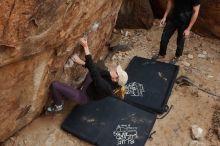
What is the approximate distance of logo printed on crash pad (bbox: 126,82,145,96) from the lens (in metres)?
6.63

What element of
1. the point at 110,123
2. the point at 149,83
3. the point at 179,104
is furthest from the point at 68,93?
the point at 179,104

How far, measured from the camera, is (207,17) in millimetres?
7859

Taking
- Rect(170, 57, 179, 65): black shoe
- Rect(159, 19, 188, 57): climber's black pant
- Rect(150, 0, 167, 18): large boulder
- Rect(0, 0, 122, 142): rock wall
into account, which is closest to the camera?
Rect(0, 0, 122, 142): rock wall

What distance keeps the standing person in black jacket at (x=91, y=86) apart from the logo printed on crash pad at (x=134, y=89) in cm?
75

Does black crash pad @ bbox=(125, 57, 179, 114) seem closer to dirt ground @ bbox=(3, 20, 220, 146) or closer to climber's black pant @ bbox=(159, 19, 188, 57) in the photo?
dirt ground @ bbox=(3, 20, 220, 146)

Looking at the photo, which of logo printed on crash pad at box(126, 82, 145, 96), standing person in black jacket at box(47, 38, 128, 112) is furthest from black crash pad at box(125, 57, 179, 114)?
standing person in black jacket at box(47, 38, 128, 112)

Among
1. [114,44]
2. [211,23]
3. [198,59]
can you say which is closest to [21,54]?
[114,44]

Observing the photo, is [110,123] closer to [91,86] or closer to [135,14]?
[91,86]

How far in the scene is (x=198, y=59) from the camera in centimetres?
748

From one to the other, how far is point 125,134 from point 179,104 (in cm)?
118

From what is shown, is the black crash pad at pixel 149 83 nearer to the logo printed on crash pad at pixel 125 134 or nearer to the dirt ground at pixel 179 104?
the dirt ground at pixel 179 104

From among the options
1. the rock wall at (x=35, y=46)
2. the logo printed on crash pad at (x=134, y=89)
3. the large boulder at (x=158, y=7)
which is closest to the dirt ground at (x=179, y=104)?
the large boulder at (x=158, y=7)

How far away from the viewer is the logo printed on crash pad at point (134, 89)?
6.63 meters

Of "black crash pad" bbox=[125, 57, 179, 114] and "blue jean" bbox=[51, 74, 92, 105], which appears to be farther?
"black crash pad" bbox=[125, 57, 179, 114]
